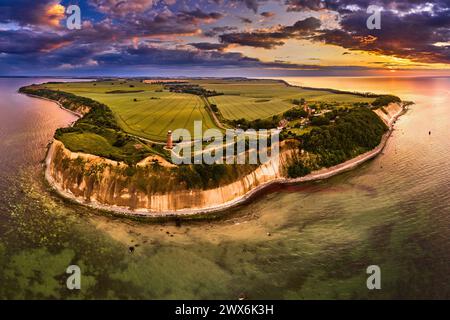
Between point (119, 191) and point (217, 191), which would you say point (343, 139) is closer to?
point (217, 191)

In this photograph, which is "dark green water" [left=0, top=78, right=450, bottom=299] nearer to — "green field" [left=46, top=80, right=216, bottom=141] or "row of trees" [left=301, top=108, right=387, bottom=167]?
"row of trees" [left=301, top=108, right=387, bottom=167]

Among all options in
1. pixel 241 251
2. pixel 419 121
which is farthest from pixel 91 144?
pixel 419 121

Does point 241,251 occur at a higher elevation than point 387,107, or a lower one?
lower

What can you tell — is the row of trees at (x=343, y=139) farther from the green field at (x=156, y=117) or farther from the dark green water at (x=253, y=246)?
the green field at (x=156, y=117)

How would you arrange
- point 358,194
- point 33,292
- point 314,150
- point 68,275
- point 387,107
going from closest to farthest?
point 33,292
point 68,275
point 358,194
point 314,150
point 387,107

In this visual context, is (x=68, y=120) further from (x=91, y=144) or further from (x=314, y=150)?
(x=314, y=150)

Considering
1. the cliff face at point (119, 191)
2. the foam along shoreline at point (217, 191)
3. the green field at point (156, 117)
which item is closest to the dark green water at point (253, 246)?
the foam along shoreline at point (217, 191)
